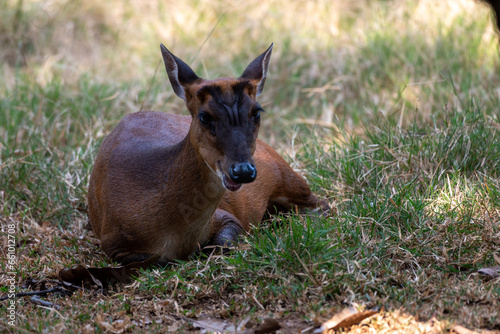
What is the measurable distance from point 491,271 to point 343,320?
88 centimetres

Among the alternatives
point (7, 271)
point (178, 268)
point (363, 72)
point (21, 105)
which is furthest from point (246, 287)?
point (363, 72)

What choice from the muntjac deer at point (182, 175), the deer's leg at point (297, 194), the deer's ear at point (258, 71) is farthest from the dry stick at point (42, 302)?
the deer's leg at point (297, 194)

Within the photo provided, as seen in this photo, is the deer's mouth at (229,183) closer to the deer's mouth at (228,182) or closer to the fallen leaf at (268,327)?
the deer's mouth at (228,182)

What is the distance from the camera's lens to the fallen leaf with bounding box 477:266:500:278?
3.27 meters

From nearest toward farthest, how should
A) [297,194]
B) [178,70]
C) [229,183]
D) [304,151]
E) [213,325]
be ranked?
[213,325] → [229,183] → [178,70] → [297,194] → [304,151]

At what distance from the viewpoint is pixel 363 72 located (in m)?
6.83

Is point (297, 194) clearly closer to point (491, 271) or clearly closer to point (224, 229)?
point (224, 229)

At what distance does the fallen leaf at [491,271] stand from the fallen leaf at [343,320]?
71 cm

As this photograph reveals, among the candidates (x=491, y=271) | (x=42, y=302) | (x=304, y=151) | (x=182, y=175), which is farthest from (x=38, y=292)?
(x=304, y=151)

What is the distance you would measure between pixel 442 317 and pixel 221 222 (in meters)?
1.59

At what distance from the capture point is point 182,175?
3695 millimetres

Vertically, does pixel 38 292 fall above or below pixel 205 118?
below

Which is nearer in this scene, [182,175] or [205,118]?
[205,118]

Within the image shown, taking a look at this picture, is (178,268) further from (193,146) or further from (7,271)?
(7,271)
